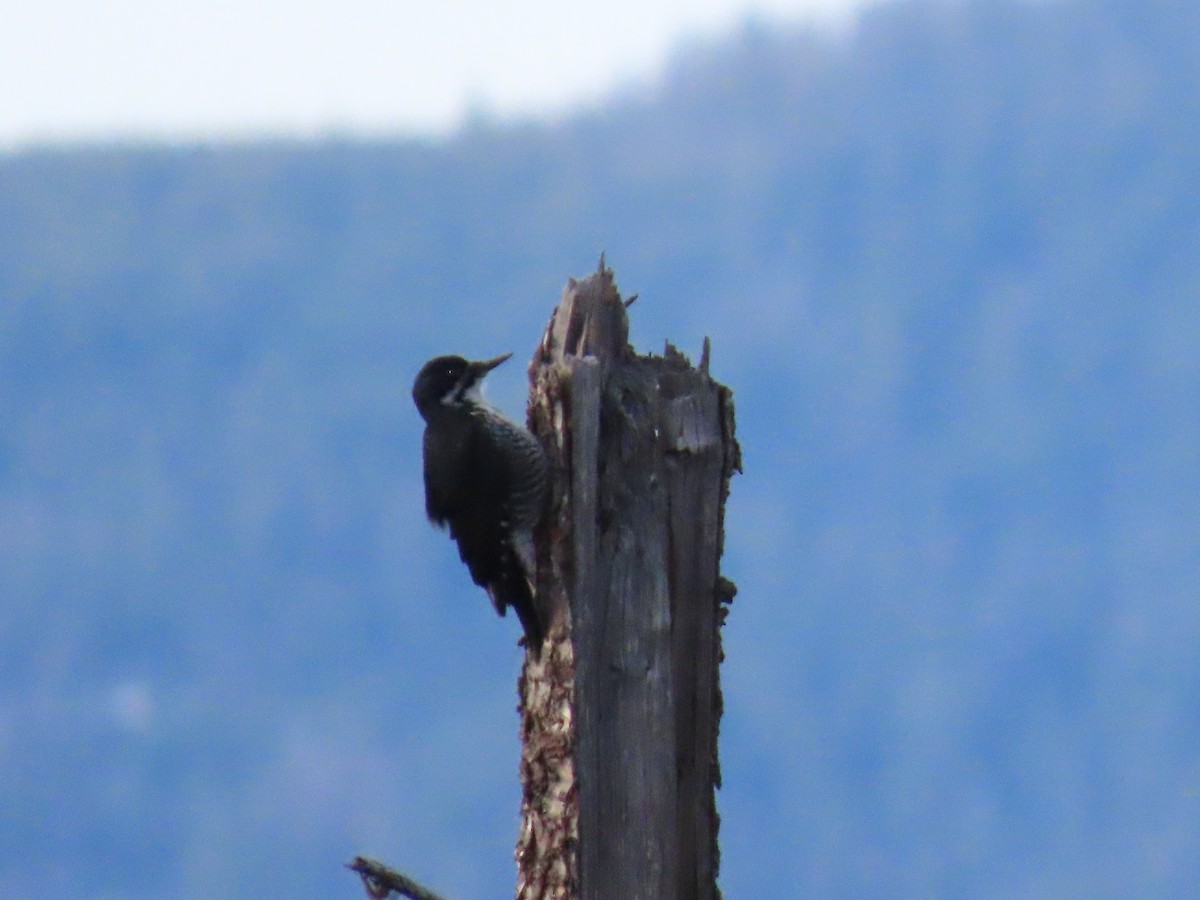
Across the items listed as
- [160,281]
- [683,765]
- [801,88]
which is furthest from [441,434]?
[801,88]

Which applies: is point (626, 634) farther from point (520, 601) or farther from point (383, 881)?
point (383, 881)

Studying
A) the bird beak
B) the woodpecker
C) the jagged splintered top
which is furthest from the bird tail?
the bird beak

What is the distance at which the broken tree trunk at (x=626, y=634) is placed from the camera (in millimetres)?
3252

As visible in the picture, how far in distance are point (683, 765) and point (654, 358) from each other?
91cm

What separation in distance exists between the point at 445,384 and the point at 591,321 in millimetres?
1071

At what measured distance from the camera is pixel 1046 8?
10.0 metres

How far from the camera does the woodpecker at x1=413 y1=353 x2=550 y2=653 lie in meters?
3.65

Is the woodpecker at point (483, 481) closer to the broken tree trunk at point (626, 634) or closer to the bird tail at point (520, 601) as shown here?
the bird tail at point (520, 601)

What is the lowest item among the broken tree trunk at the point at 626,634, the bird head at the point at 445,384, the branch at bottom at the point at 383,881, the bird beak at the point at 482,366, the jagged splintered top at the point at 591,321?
the branch at bottom at the point at 383,881

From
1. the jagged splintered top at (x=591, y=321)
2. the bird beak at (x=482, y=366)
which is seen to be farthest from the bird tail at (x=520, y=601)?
the bird beak at (x=482, y=366)

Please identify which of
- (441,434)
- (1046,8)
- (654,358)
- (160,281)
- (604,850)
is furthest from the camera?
(1046,8)

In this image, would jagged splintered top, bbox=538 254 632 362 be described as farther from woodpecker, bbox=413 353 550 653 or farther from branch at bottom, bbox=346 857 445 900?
branch at bottom, bbox=346 857 445 900

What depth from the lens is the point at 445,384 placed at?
445 cm

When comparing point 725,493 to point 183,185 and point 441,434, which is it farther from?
point 183,185
